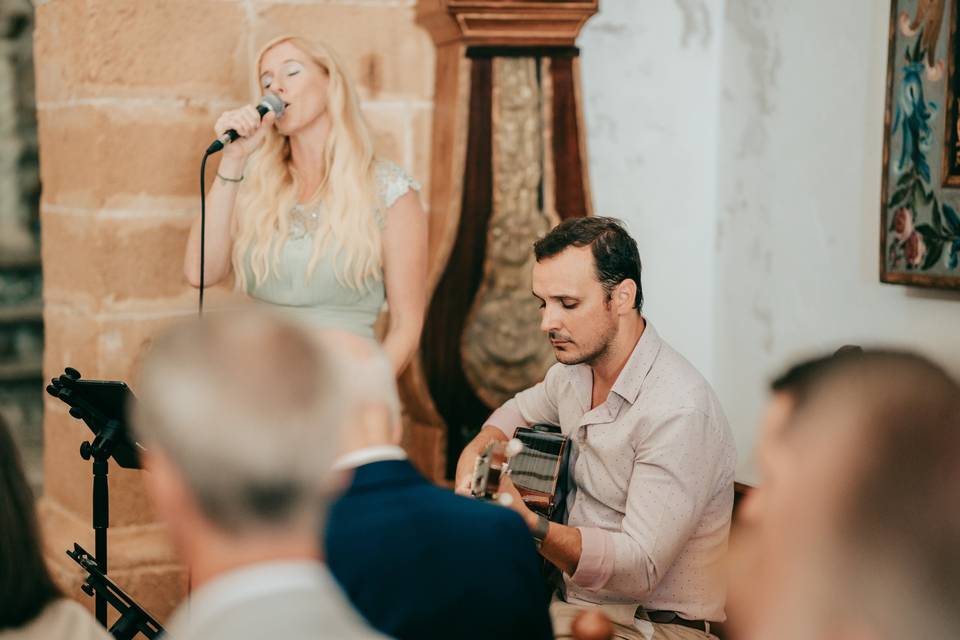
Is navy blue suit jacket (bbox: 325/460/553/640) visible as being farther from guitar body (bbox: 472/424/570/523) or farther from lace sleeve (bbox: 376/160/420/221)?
lace sleeve (bbox: 376/160/420/221)

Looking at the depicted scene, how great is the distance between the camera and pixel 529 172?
3.94m

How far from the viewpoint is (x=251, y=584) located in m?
1.18

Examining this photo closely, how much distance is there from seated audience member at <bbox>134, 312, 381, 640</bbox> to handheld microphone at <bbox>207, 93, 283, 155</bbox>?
2.15 m

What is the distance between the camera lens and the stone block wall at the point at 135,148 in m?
3.78

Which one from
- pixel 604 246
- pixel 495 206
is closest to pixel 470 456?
pixel 604 246

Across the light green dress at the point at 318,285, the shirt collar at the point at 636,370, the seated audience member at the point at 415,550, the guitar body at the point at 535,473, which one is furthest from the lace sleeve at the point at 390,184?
the seated audience member at the point at 415,550

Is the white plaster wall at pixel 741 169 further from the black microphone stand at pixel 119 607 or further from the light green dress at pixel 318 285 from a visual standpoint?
Answer: the black microphone stand at pixel 119 607

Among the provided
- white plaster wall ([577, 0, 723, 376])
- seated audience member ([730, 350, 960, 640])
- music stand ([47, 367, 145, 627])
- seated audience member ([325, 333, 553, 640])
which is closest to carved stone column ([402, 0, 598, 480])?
white plaster wall ([577, 0, 723, 376])

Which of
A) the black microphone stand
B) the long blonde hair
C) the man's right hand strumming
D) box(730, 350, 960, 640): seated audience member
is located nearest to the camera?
box(730, 350, 960, 640): seated audience member

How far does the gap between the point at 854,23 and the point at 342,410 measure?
3059 millimetres

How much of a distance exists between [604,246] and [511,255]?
1.01 metres

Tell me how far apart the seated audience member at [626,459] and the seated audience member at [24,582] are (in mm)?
1093

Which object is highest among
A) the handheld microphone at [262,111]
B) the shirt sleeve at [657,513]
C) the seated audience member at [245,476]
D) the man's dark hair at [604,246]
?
the handheld microphone at [262,111]

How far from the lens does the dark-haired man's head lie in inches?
115
